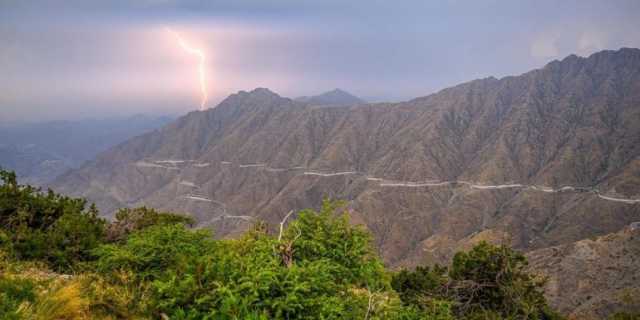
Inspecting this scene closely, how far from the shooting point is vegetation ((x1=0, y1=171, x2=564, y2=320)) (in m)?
7.25

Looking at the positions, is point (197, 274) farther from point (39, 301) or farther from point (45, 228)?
point (45, 228)

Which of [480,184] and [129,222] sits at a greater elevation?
[129,222]

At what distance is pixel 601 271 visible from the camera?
145 feet

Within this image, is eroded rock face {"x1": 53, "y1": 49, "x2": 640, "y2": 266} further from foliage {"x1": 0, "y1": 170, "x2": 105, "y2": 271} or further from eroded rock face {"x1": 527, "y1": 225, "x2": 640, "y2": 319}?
foliage {"x1": 0, "y1": 170, "x2": 105, "y2": 271}

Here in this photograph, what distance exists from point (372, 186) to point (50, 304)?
511ft

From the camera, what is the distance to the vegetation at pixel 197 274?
725cm

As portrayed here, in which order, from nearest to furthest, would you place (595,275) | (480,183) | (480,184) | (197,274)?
1. (197,274)
2. (595,275)
3. (480,184)
4. (480,183)

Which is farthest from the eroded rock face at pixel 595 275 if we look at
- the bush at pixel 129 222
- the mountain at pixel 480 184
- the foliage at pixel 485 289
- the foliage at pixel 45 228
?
the mountain at pixel 480 184

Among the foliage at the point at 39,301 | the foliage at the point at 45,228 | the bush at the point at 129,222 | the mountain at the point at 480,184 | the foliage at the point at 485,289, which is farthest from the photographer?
the mountain at the point at 480,184

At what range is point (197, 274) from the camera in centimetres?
770

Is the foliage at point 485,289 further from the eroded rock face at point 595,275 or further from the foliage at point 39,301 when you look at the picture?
the eroded rock face at point 595,275

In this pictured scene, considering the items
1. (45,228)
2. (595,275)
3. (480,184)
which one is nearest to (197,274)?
(45,228)

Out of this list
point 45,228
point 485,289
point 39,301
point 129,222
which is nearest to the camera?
point 39,301

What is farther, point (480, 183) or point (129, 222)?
point (480, 183)
